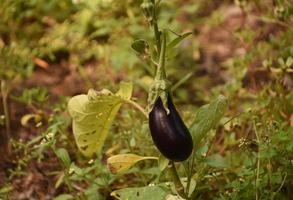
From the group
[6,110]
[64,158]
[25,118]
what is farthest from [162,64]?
[6,110]

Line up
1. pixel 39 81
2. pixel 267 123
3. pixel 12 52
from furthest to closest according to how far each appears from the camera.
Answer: pixel 39 81 → pixel 12 52 → pixel 267 123

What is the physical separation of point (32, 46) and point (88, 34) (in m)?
0.31

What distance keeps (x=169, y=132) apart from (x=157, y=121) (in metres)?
0.04

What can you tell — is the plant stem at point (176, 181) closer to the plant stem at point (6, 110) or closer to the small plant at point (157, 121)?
the small plant at point (157, 121)

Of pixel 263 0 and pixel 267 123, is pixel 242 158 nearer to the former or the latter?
pixel 267 123

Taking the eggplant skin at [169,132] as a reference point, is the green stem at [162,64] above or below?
above

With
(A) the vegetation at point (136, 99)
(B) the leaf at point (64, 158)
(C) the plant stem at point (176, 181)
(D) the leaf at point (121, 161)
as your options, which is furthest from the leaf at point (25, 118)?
(C) the plant stem at point (176, 181)

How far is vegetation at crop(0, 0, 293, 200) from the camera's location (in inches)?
68.3

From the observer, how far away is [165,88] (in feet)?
5.16

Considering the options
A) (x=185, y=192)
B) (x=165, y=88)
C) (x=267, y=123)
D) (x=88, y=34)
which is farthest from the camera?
(x=88, y=34)

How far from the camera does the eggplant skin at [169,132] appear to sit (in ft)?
5.20

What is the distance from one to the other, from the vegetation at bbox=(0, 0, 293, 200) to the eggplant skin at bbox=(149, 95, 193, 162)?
0.14 feet

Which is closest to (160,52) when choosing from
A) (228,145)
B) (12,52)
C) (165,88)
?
(165,88)

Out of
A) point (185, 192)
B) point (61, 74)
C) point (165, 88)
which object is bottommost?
point (61, 74)
